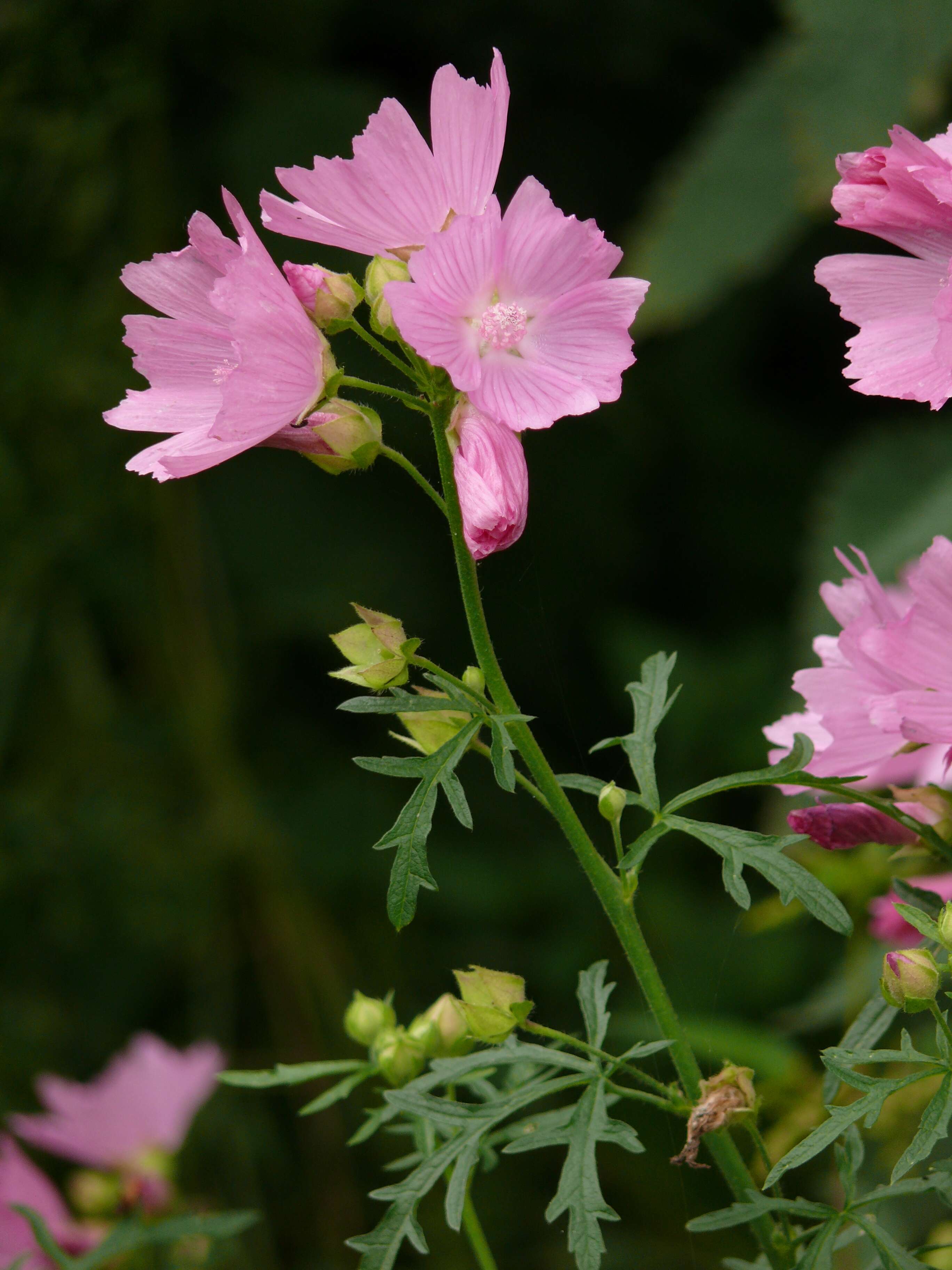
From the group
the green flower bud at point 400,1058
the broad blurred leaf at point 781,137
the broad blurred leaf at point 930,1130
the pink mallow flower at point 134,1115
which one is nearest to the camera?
the broad blurred leaf at point 930,1130

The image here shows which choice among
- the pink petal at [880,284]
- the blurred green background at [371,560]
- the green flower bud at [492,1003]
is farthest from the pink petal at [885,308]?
the blurred green background at [371,560]

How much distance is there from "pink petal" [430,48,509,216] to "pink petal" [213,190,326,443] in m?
0.06

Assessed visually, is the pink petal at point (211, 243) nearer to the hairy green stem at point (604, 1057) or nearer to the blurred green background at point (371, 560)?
the hairy green stem at point (604, 1057)

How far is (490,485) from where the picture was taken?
35cm

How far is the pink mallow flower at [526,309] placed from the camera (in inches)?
13.7

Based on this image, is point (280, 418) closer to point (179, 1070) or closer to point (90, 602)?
point (179, 1070)

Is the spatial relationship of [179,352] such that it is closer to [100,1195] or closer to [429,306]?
[429,306]

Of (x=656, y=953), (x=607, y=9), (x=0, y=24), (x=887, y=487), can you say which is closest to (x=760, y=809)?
(x=656, y=953)

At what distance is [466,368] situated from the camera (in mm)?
347

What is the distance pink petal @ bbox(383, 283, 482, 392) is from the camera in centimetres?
34

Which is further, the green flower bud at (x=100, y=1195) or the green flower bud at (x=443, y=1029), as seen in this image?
the green flower bud at (x=100, y=1195)

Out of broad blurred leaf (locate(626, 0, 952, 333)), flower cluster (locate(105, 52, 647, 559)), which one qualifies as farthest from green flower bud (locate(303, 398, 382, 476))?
broad blurred leaf (locate(626, 0, 952, 333))

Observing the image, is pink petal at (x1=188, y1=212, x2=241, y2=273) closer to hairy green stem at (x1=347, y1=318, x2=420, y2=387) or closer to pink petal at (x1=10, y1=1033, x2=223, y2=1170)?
hairy green stem at (x1=347, y1=318, x2=420, y2=387)

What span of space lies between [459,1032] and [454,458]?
22 cm
